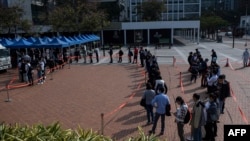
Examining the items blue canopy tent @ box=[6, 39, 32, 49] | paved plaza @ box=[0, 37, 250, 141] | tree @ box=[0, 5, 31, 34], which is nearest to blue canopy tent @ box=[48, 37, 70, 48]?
blue canopy tent @ box=[6, 39, 32, 49]

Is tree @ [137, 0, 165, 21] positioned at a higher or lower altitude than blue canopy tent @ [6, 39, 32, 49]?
higher

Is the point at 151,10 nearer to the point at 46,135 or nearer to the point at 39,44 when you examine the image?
the point at 39,44

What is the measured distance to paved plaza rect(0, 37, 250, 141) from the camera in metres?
10.8

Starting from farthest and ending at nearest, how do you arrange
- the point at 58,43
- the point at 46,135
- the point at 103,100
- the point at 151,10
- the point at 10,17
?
the point at 151,10, the point at 10,17, the point at 58,43, the point at 103,100, the point at 46,135

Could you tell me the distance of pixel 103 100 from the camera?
14016 millimetres

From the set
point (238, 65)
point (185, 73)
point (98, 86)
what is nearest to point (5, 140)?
point (98, 86)

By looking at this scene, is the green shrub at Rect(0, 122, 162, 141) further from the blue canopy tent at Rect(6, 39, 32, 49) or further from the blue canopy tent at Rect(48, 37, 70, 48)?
the blue canopy tent at Rect(6, 39, 32, 49)

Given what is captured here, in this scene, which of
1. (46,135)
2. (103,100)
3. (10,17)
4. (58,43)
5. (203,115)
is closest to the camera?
(46,135)

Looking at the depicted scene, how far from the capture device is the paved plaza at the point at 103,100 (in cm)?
1076

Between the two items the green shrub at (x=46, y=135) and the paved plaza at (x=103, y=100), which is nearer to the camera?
the green shrub at (x=46, y=135)

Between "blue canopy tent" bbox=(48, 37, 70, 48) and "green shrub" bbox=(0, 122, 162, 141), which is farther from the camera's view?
"blue canopy tent" bbox=(48, 37, 70, 48)

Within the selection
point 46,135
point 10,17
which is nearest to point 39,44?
point 10,17

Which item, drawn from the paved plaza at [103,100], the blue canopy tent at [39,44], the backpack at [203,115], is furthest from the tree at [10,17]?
the backpack at [203,115]

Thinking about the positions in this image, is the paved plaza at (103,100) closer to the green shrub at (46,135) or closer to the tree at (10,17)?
the green shrub at (46,135)
